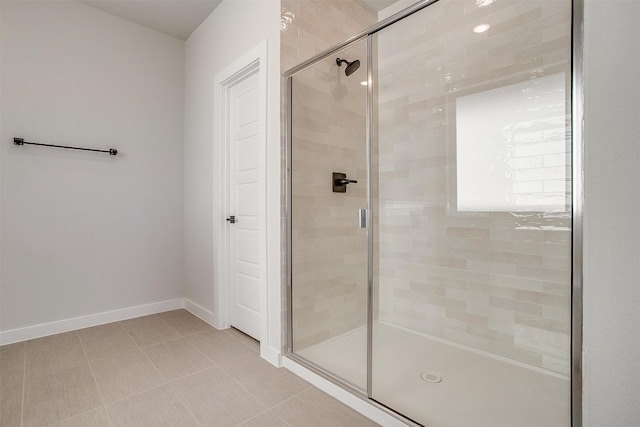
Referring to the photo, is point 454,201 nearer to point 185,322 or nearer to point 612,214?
point 612,214

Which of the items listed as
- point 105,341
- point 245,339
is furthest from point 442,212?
point 105,341

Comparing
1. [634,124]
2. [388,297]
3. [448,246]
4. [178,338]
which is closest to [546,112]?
[448,246]

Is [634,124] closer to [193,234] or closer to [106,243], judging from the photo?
[193,234]

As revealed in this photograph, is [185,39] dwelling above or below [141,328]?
above

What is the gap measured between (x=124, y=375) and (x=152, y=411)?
19.2 inches

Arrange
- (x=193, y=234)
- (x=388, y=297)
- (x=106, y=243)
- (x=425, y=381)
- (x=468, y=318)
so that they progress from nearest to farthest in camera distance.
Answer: (x=425, y=381)
(x=468, y=318)
(x=388, y=297)
(x=106, y=243)
(x=193, y=234)

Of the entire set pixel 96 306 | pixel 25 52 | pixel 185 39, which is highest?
pixel 185 39

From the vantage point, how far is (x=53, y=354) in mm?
2166

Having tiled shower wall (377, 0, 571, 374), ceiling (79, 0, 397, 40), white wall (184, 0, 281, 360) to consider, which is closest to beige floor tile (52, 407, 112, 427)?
white wall (184, 0, 281, 360)

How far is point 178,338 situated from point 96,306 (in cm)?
91

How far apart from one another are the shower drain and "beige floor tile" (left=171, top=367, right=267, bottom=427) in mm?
918

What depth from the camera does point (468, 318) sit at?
218 cm

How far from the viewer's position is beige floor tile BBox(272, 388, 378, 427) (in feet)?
4.85

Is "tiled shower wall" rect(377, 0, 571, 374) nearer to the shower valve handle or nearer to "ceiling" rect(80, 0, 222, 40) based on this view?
the shower valve handle
